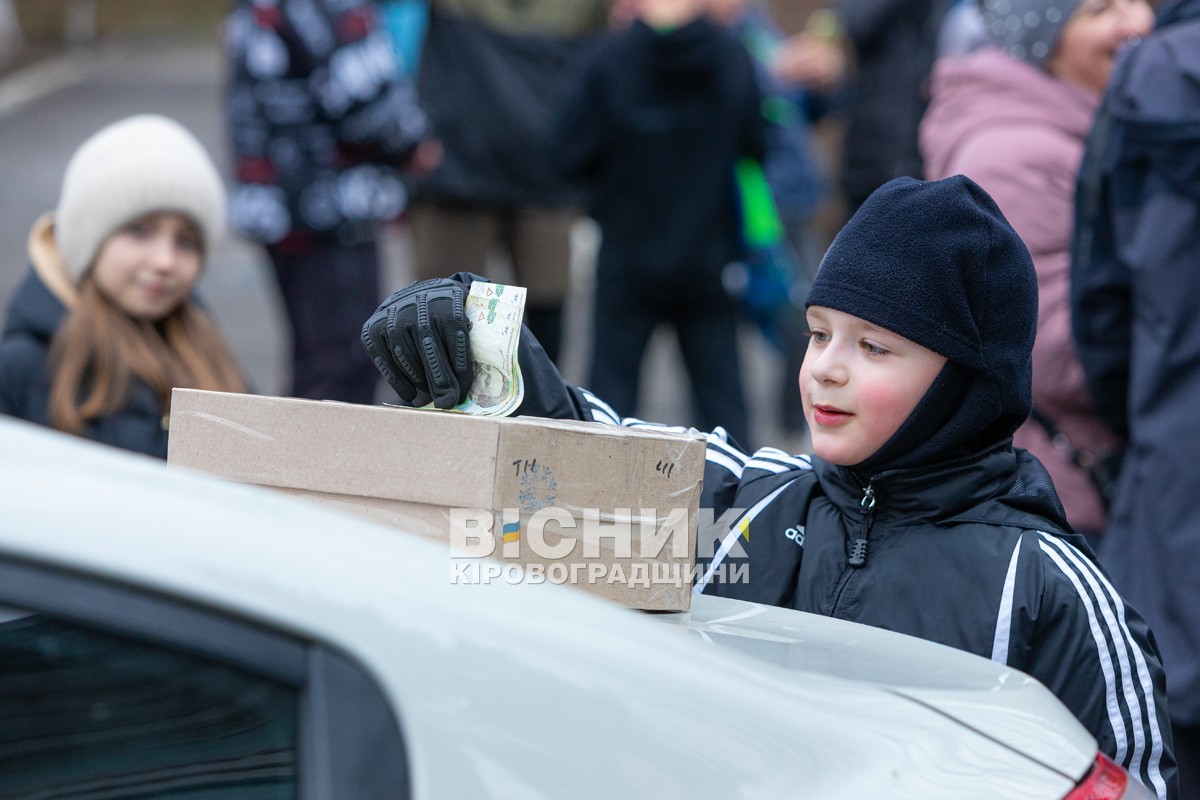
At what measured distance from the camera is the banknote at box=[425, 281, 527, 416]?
2127 mm

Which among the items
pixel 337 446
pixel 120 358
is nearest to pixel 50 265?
pixel 120 358

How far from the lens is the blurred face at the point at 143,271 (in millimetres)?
3846

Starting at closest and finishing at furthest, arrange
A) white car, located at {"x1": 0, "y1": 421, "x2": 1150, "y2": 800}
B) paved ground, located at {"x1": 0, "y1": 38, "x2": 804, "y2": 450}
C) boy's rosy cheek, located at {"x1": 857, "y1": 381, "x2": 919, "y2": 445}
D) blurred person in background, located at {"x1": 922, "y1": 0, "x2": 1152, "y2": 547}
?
white car, located at {"x1": 0, "y1": 421, "x2": 1150, "y2": 800}
boy's rosy cheek, located at {"x1": 857, "y1": 381, "x2": 919, "y2": 445}
blurred person in background, located at {"x1": 922, "y1": 0, "x2": 1152, "y2": 547}
paved ground, located at {"x1": 0, "y1": 38, "x2": 804, "y2": 450}

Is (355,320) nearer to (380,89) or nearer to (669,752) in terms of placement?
(380,89)

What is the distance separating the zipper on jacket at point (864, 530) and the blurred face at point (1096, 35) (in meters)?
1.94

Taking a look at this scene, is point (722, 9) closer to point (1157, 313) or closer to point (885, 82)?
point (885, 82)

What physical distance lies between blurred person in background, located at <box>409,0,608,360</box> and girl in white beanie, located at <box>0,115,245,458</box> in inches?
92.1

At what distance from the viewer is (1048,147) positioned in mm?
3744

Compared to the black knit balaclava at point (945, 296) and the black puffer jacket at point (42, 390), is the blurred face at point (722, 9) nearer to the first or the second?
the black puffer jacket at point (42, 390)

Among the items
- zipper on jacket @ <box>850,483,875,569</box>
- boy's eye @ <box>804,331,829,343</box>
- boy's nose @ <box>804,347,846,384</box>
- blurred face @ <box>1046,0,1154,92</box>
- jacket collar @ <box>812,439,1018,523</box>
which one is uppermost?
blurred face @ <box>1046,0,1154,92</box>

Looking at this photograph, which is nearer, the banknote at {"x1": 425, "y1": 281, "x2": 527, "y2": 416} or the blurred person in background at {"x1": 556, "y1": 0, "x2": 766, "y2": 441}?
the banknote at {"x1": 425, "y1": 281, "x2": 527, "y2": 416}

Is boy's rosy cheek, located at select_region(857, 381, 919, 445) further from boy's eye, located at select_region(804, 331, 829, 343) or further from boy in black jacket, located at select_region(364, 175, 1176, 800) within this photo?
boy's eye, located at select_region(804, 331, 829, 343)

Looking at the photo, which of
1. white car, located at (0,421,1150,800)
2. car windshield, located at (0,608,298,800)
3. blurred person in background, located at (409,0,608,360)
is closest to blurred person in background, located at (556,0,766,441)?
blurred person in background, located at (409,0,608,360)

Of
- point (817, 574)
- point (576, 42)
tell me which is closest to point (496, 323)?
point (817, 574)
